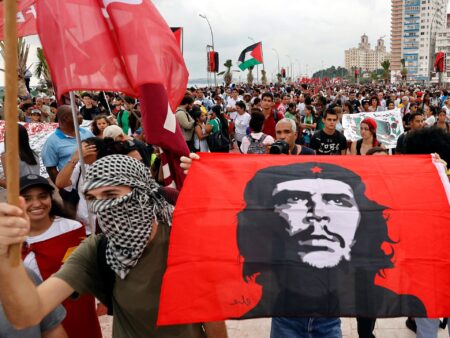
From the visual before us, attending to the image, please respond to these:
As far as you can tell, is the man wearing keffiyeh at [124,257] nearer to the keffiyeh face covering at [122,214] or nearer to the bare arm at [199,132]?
the keffiyeh face covering at [122,214]

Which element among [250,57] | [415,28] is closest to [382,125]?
[250,57]

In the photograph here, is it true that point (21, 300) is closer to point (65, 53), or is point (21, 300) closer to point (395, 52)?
point (65, 53)

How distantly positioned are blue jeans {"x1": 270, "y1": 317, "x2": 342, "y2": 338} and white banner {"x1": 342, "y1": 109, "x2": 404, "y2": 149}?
620cm

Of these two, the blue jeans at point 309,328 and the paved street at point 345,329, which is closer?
the blue jeans at point 309,328

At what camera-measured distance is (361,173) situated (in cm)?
238

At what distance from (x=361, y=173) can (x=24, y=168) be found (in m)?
3.28

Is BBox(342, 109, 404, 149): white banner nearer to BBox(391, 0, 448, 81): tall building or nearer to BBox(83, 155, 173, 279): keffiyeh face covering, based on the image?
BBox(83, 155, 173, 279): keffiyeh face covering

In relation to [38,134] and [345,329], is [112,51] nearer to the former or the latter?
[345,329]

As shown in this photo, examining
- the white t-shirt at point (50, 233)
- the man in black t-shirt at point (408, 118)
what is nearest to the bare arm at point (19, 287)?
the white t-shirt at point (50, 233)

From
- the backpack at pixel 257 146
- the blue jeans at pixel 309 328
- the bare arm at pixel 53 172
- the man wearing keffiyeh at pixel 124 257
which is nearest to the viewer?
the man wearing keffiyeh at pixel 124 257

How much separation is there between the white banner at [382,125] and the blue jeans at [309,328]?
6.20 meters

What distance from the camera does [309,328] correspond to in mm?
2441

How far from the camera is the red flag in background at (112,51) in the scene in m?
3.32

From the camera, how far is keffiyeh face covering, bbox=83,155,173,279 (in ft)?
6.41
